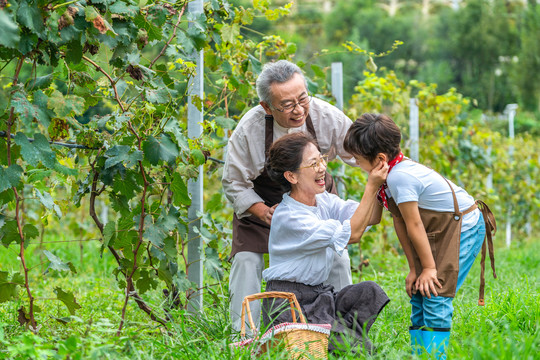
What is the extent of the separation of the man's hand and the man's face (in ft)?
1.51

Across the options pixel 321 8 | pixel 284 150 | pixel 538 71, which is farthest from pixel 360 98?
pixel 321 8

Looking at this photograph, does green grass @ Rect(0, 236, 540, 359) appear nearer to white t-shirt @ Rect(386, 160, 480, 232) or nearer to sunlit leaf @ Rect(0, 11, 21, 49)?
white t-shirt @ Rect(386, 160, 480, 232)

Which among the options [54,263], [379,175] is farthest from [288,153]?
[54,263]

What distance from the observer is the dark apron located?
3094mm

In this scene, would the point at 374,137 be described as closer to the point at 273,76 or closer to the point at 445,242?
the point at 445,242

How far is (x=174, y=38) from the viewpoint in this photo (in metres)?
3.49

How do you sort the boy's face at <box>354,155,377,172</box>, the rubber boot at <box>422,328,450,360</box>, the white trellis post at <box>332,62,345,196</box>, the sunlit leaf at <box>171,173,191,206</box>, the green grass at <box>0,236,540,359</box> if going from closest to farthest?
1. the green grass at <box>0,236,540,359</box>
2. the rubber boot at <box>422,328,450,360</box>
3. the boy's face at <box>354,155,377,172</box>
4. the sunlit leaf at <box>171,173,191,206</box>
5. the white trellis post at <box>332,62,345,196</box>

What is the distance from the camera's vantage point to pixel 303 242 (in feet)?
10.2

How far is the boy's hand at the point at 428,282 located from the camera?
3061 mm

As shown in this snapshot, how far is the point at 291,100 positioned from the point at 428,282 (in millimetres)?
1139

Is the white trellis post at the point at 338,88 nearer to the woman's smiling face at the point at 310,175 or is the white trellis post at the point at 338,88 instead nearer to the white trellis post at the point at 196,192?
the white trellis post at the point at 196,192

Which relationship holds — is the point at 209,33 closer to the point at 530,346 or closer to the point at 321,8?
the point at 530,346

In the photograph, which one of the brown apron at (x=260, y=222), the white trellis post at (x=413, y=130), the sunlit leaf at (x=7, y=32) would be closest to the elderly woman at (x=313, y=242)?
the brown apron at (x=260, y=222)

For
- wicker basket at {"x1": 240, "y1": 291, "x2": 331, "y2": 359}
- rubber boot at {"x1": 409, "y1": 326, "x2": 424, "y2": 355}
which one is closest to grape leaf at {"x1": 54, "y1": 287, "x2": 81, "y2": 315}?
wicker basket at {"x1": 240, "y1": 291, "x2": 331, "y2": 359}
